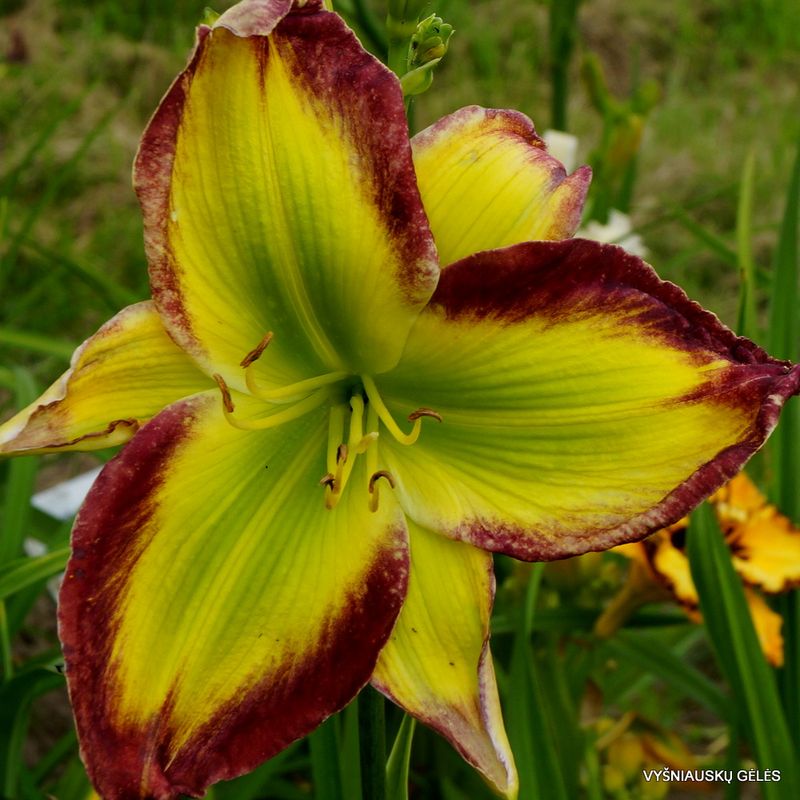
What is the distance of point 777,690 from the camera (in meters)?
0.96

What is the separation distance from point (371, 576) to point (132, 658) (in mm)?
135

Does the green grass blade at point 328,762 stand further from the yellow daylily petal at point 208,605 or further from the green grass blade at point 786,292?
the green grass blade at point 786,292

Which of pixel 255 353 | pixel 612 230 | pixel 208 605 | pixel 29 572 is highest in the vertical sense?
pixel 255 353

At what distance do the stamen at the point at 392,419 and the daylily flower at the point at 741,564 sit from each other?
37 cm

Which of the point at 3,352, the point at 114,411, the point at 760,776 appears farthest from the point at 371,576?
the point at 3,352

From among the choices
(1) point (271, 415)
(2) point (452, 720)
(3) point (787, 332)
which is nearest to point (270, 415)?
(1) point (271, 415)

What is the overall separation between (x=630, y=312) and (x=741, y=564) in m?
0.50

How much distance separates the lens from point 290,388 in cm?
61

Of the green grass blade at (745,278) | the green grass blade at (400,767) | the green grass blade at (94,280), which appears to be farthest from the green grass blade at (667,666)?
the green grass blade at (94,280)

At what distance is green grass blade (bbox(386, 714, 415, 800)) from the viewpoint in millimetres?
652

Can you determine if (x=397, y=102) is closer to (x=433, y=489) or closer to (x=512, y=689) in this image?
(x=433, y=489)

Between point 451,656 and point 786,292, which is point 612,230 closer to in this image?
point 786,292

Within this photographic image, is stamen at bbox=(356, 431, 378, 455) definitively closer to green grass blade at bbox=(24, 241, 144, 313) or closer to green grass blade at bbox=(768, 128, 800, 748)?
green grass blade at bbox=(768, 128, 800, 748)

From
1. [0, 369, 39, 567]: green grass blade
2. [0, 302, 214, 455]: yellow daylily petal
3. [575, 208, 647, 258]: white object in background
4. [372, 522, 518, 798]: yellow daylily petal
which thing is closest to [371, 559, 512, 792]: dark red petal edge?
[372, 522, 518, 798]: yellow daylily petal
